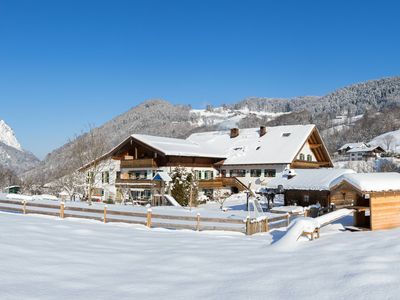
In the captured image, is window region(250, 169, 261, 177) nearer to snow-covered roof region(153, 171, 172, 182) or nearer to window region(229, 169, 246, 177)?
window region(229, 169, 246, 177)

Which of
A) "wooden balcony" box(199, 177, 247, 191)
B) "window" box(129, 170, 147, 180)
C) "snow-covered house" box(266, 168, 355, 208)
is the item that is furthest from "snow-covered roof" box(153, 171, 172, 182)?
"snow-covered house" box(266, 168, 355, 208)

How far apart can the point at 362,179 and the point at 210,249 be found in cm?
876

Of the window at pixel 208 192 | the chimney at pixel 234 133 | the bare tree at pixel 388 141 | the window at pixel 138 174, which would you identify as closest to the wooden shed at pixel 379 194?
the window at pixel 208 192

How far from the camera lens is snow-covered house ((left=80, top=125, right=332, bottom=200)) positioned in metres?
43.4

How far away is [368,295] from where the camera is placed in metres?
7.27

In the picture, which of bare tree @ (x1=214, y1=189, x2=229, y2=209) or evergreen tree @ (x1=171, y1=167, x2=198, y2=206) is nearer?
evergreen tree @ (x1=171, y1=167, x2=198, y2=206)

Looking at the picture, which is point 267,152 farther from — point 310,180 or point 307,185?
point 307,185

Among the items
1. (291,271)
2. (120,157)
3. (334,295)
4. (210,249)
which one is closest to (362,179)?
(210,249)

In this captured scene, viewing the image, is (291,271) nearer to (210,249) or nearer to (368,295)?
(368,295)

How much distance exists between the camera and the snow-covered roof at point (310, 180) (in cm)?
2666

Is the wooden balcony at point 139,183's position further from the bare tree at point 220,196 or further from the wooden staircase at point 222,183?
the bare tree at point 220,196

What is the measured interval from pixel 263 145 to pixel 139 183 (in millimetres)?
14395

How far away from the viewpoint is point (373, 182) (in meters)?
18.6

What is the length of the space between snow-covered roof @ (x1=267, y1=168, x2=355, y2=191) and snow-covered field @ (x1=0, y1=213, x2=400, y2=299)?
13.1 metres
